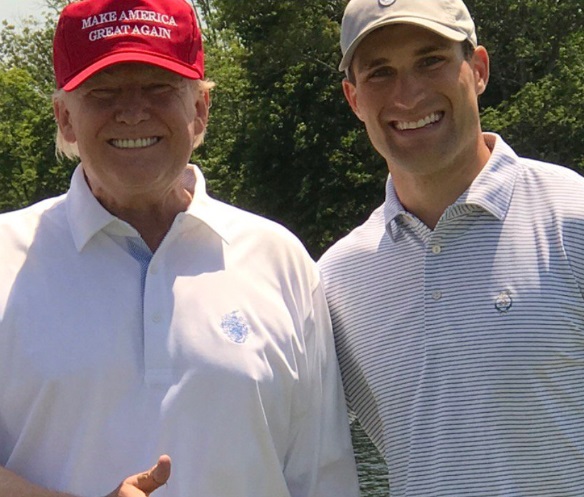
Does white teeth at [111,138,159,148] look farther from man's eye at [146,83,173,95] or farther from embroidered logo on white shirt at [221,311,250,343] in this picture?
embroidered logo on white shirt at [221,311,250,343]

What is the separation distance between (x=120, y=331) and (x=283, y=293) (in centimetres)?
52

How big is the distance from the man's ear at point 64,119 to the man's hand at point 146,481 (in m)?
1.05

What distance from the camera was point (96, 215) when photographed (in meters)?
3.52

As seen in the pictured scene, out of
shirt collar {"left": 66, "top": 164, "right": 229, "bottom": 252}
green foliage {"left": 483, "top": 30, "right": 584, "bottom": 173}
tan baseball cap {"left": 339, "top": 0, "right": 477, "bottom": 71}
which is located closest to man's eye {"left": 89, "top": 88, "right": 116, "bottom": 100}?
shirt collar {"left": 66, "top": 164, "right": 229, "bottom": 252}

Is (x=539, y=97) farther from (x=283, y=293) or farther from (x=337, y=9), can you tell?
(x=283, y=293)

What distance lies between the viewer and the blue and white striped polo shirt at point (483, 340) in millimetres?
3557

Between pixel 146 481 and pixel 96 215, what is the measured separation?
2.68 ft

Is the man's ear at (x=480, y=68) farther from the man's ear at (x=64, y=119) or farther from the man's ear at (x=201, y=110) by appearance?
the man's ear at (x=64, y=119)

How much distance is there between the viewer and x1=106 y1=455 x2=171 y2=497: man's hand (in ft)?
10.00

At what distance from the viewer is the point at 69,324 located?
11.1ft

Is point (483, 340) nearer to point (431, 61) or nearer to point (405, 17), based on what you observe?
point (431, 61)

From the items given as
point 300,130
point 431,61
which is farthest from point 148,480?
point 300,130

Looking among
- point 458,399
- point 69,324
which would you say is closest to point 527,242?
point 458,399

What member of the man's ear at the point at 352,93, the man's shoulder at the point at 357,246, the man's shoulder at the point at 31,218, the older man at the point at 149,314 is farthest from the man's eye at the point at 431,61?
the man's shoulder at the point at 31,218
